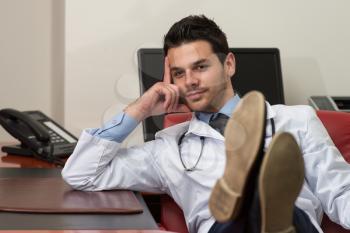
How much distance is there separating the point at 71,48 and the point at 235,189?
4.53ft

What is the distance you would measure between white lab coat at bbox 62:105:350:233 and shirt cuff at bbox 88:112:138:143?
2 cm

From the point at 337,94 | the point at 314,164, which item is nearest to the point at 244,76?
the point at 337,94

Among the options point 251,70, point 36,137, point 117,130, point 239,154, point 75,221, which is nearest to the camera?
point 239,154

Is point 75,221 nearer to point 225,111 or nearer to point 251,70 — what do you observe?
point 225,111

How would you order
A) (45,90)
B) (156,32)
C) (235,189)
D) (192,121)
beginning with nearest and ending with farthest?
(235,189) < (192,121) < (156,32) < (45,90)

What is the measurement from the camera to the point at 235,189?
689 mm

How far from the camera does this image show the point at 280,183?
71 centimetres

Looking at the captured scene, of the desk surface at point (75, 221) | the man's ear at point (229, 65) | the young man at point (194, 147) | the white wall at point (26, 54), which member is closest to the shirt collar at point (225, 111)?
the young man at point (194, 147)

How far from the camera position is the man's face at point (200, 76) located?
1226mm

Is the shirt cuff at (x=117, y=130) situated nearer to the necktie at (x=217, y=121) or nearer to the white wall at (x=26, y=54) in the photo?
the necktie at (x=217, y=121)

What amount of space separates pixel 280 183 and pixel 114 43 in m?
1.36

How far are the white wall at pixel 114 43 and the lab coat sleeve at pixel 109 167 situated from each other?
66cm

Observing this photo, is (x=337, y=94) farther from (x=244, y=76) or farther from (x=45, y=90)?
(x=45, y=90)

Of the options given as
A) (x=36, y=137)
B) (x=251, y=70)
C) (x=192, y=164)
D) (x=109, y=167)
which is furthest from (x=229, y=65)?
(x=36, y=137)
